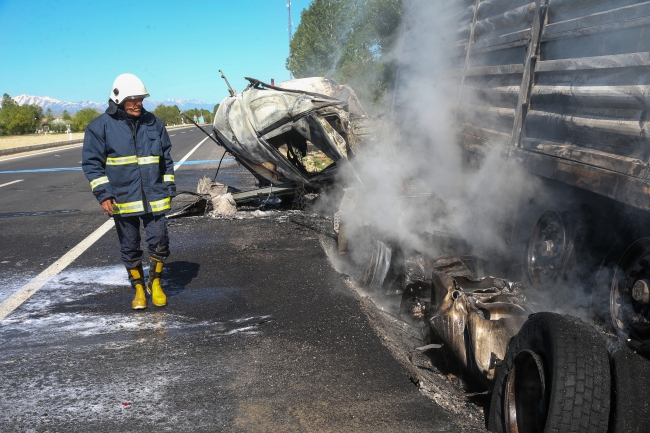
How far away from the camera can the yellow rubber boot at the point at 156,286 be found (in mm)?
4531

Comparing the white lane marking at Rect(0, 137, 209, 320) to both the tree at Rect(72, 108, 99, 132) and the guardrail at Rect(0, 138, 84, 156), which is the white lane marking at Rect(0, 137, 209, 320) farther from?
the tree at Rect(72, 108, 99, 132)

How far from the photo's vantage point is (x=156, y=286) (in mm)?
4594

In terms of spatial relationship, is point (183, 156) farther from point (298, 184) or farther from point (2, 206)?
point (298, 184)

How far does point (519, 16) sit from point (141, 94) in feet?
10.3

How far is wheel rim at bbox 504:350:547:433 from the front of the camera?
2.59 metres

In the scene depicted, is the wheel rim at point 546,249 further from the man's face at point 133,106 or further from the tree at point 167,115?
the tree at point 167,115

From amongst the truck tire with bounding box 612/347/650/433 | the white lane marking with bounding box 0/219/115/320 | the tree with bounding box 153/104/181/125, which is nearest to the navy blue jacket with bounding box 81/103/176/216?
the white lane marking with bounding box 0/219/115/320

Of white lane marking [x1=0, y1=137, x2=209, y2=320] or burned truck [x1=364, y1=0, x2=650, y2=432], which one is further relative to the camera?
white lane marking [x1=0, y1=137, x2=209, y2=320]

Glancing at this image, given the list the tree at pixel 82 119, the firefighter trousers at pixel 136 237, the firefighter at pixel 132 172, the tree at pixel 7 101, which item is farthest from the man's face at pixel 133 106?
A: the tree at pixel 82 119

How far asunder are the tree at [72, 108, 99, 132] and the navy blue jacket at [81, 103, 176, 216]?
43369mm

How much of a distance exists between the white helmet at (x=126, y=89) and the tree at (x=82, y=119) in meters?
43.4

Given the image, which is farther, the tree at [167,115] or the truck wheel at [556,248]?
the tree at [167,115]

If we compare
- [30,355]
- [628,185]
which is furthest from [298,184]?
[628,185]

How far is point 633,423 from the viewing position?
2297 millimetres
